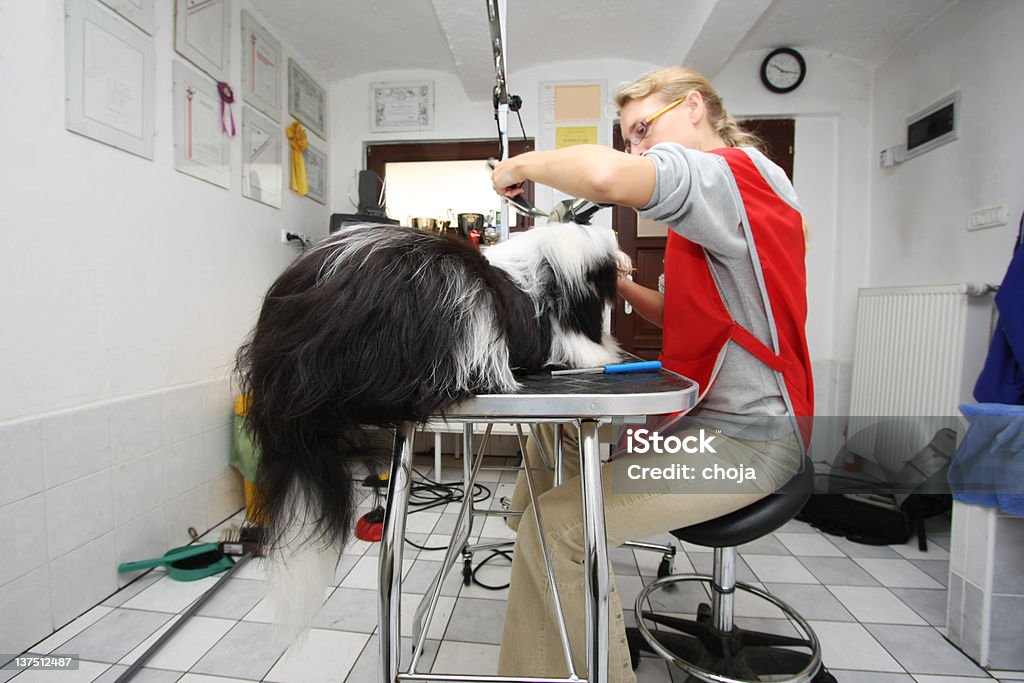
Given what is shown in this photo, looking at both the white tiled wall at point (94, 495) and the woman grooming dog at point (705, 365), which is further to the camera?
the white tiled wall at point (94, 495)

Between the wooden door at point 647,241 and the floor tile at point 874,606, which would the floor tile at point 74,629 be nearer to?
the floor tile at point 874,606

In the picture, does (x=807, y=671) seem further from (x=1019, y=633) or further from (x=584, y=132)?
(x=584, y=132)

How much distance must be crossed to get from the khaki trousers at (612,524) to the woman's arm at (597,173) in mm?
422

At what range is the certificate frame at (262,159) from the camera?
1.94 m

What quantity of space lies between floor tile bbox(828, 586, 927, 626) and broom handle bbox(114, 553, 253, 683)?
66.8 inches

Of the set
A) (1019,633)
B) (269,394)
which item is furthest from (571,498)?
(1019,633)

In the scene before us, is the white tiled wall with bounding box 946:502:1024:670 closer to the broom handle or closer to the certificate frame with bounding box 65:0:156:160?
the broom handle

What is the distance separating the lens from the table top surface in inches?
22.6

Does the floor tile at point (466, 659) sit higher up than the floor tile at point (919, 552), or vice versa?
the floor tile at point (919, 552)

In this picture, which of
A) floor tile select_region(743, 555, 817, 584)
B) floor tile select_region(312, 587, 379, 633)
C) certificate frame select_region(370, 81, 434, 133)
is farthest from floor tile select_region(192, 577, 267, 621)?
certificate frame select_region(370, 81, 434, 133)

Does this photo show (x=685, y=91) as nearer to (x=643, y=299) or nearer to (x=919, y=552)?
(x=643, y=299)

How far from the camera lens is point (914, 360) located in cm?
203

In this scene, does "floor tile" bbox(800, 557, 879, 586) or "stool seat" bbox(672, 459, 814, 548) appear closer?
"stool seat" bbox(672, 459, 814, 548)

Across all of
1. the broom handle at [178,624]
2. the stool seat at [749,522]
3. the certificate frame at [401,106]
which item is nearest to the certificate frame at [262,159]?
the certificate frame at [401,106]
